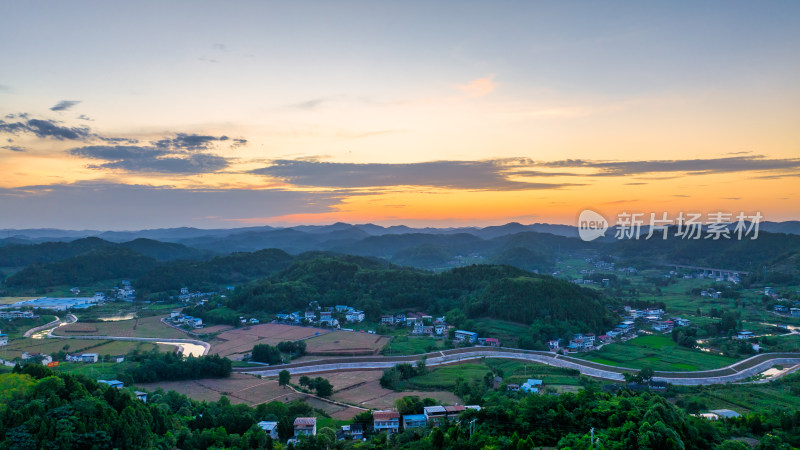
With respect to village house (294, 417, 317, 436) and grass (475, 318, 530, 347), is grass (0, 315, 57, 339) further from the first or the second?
grass (475, 318, 530, 347)

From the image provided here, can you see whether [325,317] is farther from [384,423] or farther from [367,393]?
[384,423]

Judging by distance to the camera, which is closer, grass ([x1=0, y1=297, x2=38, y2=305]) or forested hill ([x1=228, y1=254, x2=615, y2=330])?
forested hill ([x1=228, y1=254, x2=615, y2=330])

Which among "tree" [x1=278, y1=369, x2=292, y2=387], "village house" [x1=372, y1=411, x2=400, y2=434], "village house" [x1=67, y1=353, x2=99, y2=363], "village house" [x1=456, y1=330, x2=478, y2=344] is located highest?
"village house" [x1=372, y1=411, x2=400, y2=434]

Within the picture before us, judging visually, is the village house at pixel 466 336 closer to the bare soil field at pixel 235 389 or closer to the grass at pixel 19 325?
the bare soil field at pixel 235 389

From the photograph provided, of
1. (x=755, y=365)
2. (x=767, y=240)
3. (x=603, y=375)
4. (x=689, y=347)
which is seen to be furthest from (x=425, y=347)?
(x=767, y=240)

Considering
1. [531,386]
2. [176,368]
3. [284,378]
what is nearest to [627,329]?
[531,386]

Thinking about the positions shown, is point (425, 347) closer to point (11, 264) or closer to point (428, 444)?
point (428, 444)

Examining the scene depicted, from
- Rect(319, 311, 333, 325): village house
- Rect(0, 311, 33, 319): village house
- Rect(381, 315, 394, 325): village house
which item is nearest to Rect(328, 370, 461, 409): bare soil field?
Rect(381, 315, 394, 325): village house
